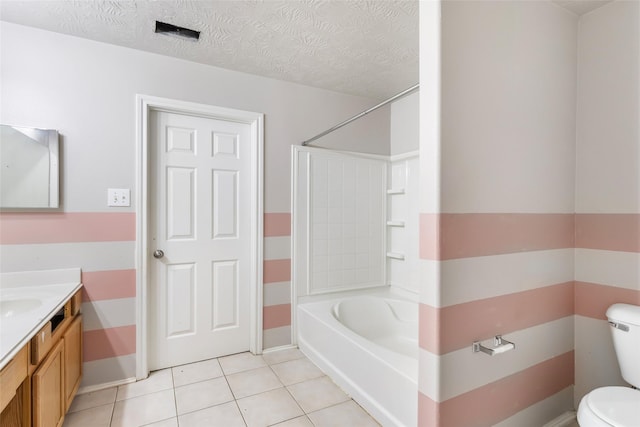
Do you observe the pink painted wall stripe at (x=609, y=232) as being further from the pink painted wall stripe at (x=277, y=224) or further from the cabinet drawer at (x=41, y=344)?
the cabinet drawer at (x=41, y=344)

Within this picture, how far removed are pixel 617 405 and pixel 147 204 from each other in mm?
2608

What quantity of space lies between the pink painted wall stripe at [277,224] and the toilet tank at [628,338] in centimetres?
200

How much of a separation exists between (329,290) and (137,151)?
1812 millimetres

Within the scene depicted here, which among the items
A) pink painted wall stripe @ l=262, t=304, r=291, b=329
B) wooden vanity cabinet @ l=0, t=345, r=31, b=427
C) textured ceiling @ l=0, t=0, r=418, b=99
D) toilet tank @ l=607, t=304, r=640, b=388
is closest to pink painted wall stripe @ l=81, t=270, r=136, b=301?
wooden vanity cabinet @ l=0, t=345, r=31, b=427

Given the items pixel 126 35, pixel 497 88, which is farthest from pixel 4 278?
pixel 497 88

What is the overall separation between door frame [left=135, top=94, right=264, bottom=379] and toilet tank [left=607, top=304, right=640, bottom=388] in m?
2.09

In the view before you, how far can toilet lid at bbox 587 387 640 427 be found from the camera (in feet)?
3.51

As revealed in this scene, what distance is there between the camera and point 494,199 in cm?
138

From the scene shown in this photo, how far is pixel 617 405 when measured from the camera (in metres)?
1.14

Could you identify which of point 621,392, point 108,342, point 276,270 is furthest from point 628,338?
point 108,342

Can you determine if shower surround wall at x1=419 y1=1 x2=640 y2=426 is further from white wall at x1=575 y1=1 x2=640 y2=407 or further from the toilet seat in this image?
the toilet seat

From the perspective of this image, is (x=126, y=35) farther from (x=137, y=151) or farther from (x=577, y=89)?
(x=577, y=89)

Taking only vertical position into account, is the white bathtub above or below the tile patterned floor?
above

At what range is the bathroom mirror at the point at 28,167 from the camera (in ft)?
5.50
